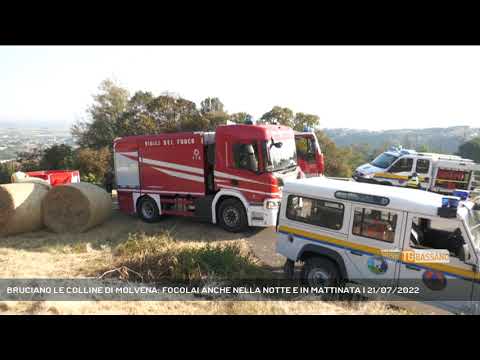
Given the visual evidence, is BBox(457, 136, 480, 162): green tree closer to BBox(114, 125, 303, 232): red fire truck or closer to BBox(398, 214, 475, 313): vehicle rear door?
BBox(114, 125, 303, 232): red fire truck

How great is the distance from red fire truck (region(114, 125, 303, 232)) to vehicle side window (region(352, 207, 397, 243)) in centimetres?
391

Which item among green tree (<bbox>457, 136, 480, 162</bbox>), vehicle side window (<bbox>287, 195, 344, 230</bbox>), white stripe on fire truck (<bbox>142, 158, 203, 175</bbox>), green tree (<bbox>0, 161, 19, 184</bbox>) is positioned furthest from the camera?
green tree (<bbox>457, 136, 480, 162</bbox>)

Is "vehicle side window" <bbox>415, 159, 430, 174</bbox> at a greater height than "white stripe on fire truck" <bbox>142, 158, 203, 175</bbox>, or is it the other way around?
"white stripe on fire truck" <bbox>142, 158, 203, 175</bbox>

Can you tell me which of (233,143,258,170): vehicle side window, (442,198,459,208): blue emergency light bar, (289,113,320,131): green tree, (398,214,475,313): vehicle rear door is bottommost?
(398,214,475,313): vehicle rear door

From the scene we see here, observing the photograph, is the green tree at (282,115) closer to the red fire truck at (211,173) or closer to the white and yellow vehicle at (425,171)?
the white and yellow vehicle at (425,171)

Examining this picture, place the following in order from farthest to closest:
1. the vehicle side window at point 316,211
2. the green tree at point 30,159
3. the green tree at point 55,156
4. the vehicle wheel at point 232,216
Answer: the green tree at point 30,159, the green tree at point 55,156, the vehicle wheel at point 232,216, the vehicle side window at point 316,211

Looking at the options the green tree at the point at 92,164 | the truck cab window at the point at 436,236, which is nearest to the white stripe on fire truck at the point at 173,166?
the truck cab window at the point at 436,236

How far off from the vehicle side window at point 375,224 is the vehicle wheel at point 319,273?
30.6 inches

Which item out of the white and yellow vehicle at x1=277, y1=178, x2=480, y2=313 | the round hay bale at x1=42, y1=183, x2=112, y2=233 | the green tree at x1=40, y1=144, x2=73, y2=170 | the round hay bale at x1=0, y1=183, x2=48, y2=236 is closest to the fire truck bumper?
the white and yellow vehicle at x1=277, y1=178, x2=480, y2=313

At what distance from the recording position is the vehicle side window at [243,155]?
9.16m

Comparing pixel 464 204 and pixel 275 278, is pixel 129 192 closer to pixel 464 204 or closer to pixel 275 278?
pixel 275 278

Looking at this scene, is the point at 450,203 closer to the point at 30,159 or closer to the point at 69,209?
the point at 69,209

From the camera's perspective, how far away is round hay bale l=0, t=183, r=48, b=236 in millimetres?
8852

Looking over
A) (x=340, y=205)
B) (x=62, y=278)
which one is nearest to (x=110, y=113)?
(x=62, y=278)
